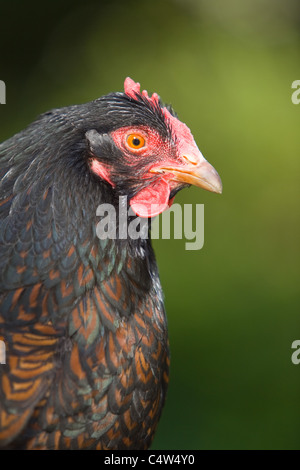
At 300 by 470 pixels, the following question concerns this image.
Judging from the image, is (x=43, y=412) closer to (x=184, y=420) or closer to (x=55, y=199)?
(x=55, y=199)

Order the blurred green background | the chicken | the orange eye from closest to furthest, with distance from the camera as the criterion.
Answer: the chicken
the orange eye
the blurred green background

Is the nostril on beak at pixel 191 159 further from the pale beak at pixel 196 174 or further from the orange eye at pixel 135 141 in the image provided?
the orange eye at pixel 135 141

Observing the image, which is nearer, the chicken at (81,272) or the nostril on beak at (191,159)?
the chicken at (81,272)

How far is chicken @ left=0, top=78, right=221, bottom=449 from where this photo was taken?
140 cm

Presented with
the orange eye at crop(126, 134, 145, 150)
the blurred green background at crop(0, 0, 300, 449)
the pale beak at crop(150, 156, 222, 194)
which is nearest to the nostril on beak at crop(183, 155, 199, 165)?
the pale beak at crop(150, 156, 222, 194)

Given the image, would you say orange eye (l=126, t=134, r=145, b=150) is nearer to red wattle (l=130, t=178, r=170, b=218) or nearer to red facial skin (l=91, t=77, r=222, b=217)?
red facial skin (l=91, t=77, r=222, b=217)

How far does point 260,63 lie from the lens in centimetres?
360

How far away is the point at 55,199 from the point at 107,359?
41cm

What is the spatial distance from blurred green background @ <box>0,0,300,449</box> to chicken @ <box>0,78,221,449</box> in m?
1.89

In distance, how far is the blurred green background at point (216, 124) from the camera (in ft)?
11.1

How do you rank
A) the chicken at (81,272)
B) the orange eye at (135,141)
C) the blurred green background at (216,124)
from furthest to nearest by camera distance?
1. the blurred green background at (216,124)
2. the orange eye at (135,141)
3. the chicken at (81,272)

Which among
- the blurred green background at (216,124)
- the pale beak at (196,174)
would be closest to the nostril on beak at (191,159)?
the pale beak at (196,174)

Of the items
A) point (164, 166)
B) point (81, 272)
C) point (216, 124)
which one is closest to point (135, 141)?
point (164, 166)

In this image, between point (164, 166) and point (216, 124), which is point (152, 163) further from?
point (216, 124)
